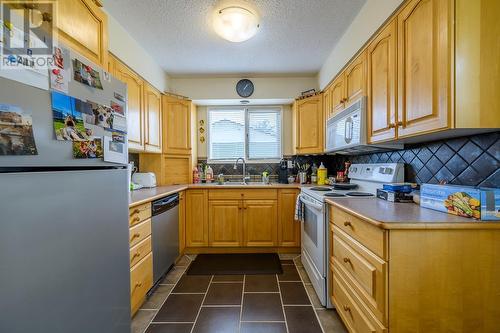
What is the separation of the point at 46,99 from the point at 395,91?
1.79 metres

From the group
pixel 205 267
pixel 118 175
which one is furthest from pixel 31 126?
pixel 205 267

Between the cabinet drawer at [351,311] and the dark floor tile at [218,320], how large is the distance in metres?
0.76

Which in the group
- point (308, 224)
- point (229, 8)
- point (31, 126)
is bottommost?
Answer: point (308, 224)

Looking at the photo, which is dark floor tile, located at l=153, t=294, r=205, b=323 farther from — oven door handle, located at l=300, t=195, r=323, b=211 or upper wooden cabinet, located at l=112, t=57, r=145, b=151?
upper wooden cabinet, located at l=112, t=57, r=145, b=151

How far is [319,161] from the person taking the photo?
337 centimetres

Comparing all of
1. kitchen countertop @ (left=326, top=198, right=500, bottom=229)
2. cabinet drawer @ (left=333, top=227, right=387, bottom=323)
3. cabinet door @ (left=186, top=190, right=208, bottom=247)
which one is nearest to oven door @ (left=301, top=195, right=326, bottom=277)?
cabinet drawer @ (left=333, top=227, right=387, bottom=323)

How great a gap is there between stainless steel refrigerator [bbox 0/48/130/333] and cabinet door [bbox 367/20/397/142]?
168 centimetres

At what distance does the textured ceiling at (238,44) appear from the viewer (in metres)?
1.79

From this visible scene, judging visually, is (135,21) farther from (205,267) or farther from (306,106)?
(205,267)

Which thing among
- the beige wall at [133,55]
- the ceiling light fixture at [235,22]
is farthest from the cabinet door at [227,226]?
the ceiling light fixture at [235,22]

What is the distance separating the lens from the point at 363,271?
4.07ft

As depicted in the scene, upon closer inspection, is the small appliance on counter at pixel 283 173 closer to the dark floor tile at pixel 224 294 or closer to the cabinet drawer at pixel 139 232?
the dark floor tile at pixel 224 294

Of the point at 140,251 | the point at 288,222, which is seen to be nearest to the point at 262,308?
the point at 140,251

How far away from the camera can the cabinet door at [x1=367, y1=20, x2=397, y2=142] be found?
1.47 meters
